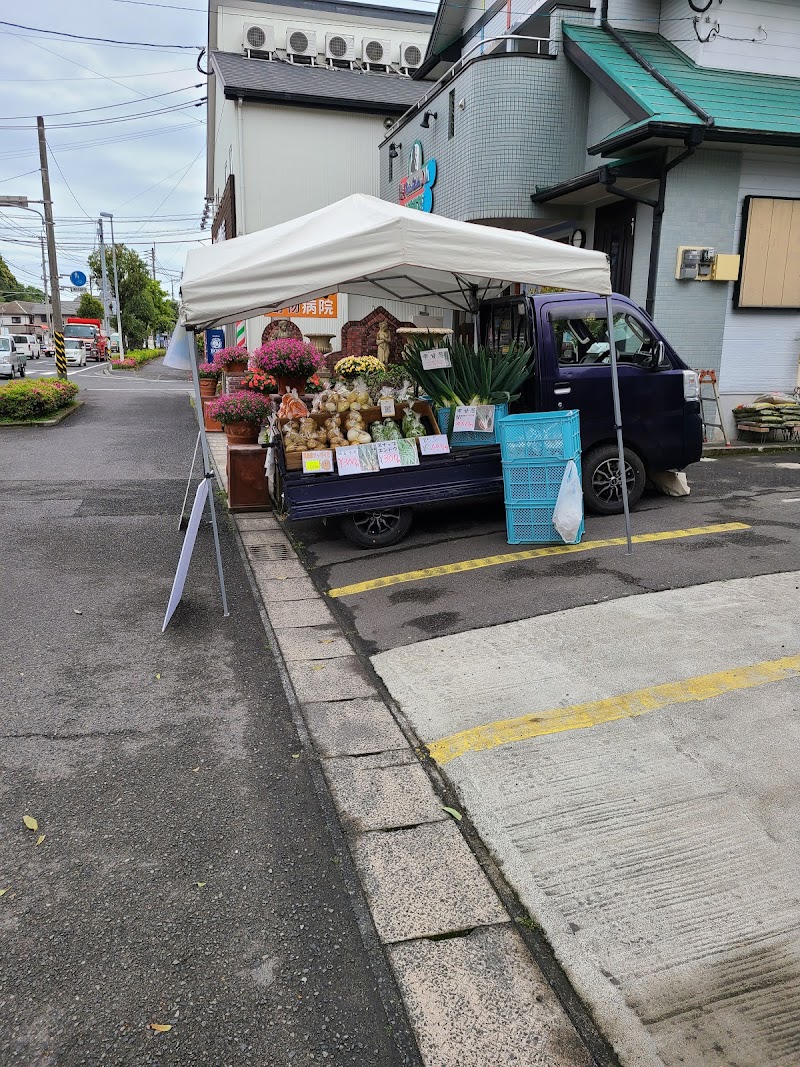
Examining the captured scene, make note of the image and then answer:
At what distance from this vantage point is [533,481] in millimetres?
6379

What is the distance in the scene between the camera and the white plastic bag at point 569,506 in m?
6.12

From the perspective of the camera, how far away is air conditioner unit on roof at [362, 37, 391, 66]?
75.7ft

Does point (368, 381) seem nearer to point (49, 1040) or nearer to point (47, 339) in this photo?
point (49, 1040)

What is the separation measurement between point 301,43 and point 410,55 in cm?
352

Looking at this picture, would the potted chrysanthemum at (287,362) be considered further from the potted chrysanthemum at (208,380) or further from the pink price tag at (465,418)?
the potted chrysanthemum at (208,380)

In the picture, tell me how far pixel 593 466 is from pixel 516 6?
10122 millimetres

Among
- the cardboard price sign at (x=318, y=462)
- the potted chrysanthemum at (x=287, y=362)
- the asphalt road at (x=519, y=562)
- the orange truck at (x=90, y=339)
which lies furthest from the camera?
the orange truck at (x=90, y=339)

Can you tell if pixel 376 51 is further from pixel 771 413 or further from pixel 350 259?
pixel 350 259

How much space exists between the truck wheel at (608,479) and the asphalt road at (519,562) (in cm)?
16

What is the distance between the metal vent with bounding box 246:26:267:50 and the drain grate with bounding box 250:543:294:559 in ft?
66.8

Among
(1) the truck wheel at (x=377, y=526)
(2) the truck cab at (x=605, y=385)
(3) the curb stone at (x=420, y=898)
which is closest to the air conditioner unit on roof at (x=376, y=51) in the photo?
(2) the truck cab at (x=605, y=385)

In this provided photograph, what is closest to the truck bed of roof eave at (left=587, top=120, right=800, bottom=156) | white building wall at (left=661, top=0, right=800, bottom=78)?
roof eave at (left=587, top=120, right=800, bottom=156)

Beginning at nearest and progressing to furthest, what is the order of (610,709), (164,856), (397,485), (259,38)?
(164,856), (610,709), (397,485), (259,38)

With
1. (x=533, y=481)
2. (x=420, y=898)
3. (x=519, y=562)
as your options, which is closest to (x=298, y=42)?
(x=533, y=481)
